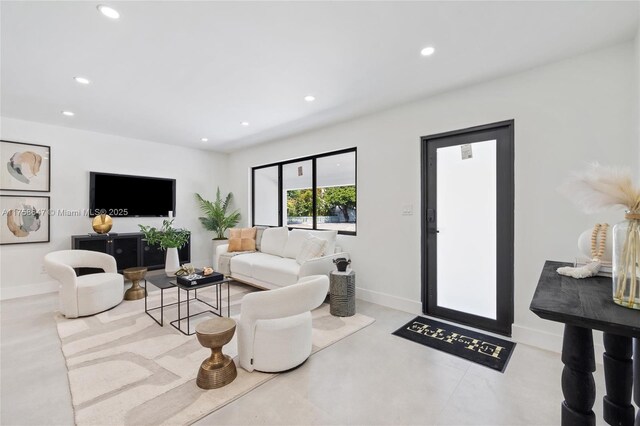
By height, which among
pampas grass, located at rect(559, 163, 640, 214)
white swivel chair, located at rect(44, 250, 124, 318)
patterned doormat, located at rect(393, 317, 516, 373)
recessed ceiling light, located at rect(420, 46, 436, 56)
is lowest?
patterned doormat, located at rect(393, 317, 516, 373)

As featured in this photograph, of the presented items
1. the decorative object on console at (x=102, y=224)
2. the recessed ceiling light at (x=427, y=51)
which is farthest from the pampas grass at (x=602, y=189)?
the decorative object on console at (x=102, y=224)

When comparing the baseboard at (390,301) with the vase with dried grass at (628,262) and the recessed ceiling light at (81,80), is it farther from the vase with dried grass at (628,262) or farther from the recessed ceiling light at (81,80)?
the recessed ceiling light at (81,80)

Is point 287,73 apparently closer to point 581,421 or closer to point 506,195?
point 506,195

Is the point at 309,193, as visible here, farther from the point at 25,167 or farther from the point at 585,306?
the point at 25,167

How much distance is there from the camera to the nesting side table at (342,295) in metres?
3.25

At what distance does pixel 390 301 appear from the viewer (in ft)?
11.8

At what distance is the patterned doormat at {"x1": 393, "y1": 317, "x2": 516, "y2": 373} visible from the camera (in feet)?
7.73

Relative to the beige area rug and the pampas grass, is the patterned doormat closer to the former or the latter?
the beige area rug

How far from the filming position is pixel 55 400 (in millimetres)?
1838

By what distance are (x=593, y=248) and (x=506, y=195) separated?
1.55 m

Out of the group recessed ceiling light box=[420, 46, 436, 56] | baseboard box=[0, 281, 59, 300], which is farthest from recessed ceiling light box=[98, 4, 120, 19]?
baseboard box=[0, 281, 59, 300]

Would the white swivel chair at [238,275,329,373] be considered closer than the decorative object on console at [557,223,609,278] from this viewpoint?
No

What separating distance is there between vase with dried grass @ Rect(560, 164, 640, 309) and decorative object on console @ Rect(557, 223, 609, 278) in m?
0.41

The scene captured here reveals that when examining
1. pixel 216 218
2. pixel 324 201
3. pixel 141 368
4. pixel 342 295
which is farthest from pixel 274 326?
pixel 216 218
